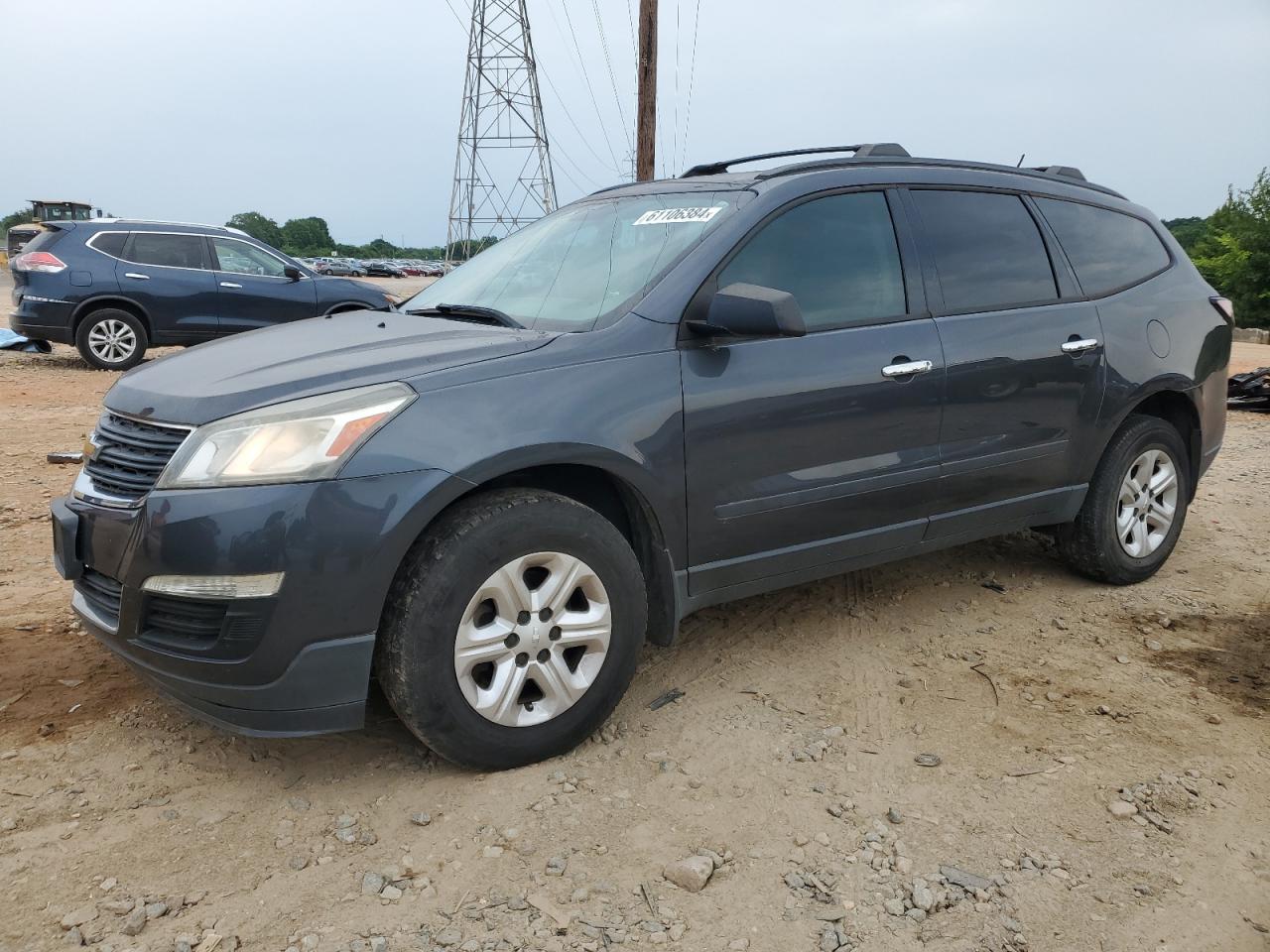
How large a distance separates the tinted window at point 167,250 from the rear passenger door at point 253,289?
211mm

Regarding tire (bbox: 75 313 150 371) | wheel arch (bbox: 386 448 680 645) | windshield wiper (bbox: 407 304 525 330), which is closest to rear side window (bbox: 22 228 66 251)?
tire (bbox: 75 313 150 371)

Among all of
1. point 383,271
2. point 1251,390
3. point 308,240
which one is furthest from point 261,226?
point 1251,390

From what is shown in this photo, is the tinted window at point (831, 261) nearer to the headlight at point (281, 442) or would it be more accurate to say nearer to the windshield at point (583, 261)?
the windshield at point (583, 261)

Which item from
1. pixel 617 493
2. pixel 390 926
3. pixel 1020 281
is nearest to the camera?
pixel 390 926

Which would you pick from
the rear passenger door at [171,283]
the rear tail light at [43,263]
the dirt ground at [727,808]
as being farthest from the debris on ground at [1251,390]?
the rear tail light at [43,263]

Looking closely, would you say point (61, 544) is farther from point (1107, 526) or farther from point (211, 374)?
point (1107, 526)

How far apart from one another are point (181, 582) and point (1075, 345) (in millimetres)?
3442

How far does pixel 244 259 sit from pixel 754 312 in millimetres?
10346

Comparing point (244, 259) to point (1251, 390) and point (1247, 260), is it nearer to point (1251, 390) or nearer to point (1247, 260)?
point (1251, 390)

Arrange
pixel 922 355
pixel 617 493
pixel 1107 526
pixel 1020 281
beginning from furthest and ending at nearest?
pixel 1107 526
pixel 1020 281
pixel 922 355
pixel 617 493

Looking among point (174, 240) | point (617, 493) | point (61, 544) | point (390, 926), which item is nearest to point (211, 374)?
point (61, 544)

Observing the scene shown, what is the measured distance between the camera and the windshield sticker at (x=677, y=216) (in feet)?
11.5

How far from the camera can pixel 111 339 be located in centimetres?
1148

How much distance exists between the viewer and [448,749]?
9.21 feet
